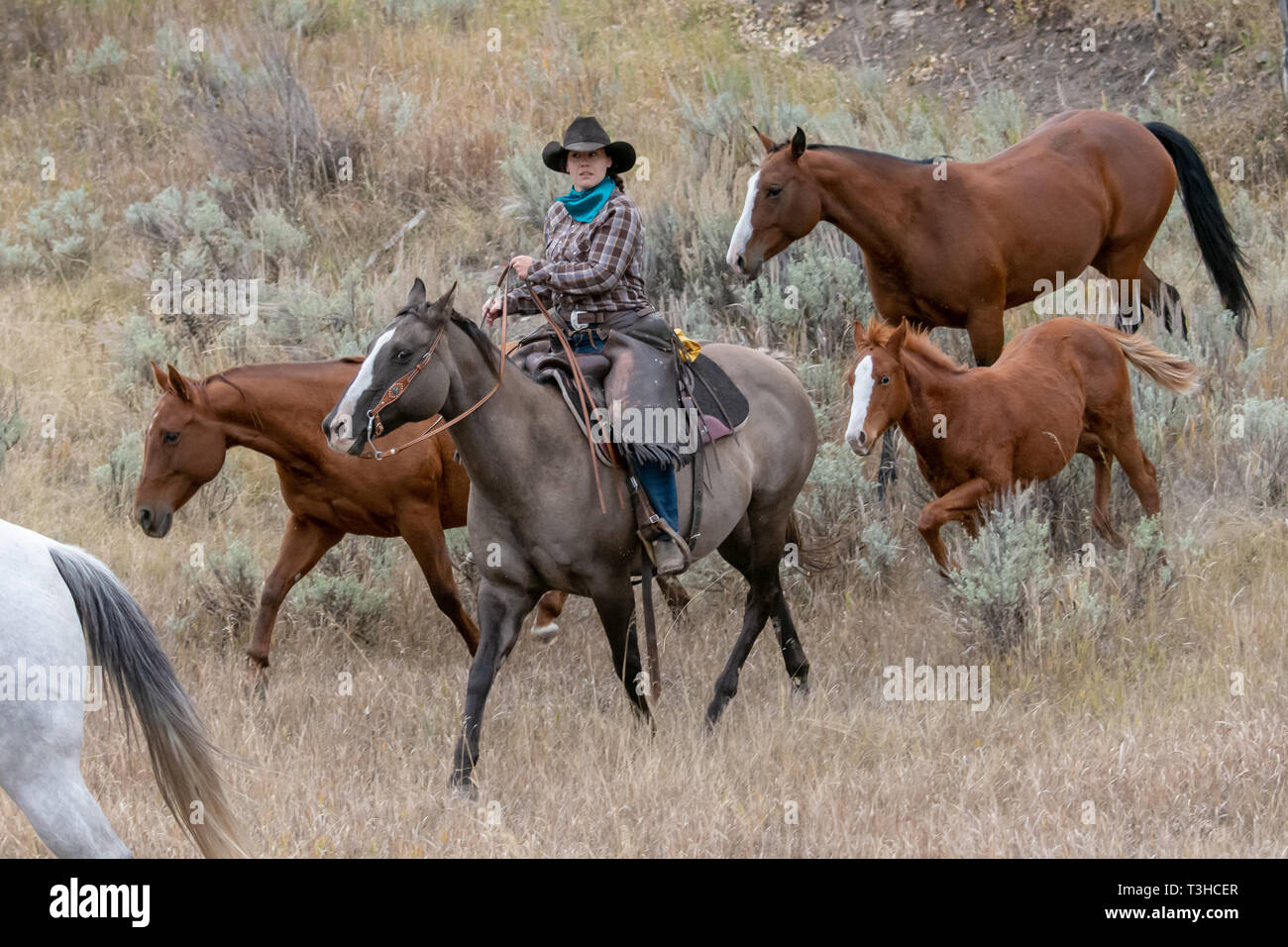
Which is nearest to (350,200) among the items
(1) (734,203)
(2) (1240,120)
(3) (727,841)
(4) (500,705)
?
(1) (734,203)

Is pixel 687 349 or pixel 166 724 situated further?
pixel 687 349

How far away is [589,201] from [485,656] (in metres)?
2.00

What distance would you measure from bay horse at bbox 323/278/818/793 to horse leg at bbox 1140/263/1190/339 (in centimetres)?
425

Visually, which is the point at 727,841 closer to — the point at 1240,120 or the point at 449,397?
the point at 449,397

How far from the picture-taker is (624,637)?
6.07 meters

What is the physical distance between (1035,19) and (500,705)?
11.6 m

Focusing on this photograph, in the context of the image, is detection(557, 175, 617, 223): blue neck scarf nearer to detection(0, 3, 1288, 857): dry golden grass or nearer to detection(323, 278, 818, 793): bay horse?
detection(323, 278, 818, 793): bay horse

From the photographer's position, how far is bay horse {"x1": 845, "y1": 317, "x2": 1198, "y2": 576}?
7012mm

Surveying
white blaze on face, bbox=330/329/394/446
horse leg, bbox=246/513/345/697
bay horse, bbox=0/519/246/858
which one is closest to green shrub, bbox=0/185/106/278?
horse leg, bbox=246/513/345/697

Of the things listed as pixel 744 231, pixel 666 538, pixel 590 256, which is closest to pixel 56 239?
pixel 744 231

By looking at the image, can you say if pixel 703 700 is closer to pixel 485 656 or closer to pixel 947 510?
pixel 485 656

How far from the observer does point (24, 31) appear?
Answer: 15.7 metres

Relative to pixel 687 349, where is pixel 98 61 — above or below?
above

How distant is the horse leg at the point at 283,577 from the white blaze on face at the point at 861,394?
2.65 metres
